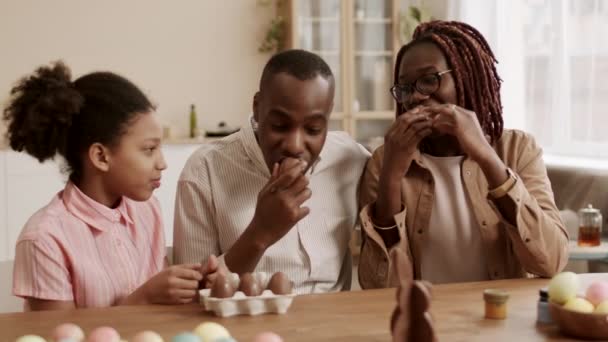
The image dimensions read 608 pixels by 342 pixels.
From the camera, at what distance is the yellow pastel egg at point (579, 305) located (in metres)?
1.39

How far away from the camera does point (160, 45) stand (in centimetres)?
579

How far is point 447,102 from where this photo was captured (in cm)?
217

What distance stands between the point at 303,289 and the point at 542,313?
74 cm

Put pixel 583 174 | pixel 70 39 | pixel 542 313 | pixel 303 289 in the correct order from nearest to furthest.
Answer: pixel 542 313 → pixel 303 289 → pixel 583 174 → pixel 70 39

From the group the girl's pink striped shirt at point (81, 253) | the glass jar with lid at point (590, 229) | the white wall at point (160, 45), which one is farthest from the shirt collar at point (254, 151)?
the white wall at point (160, 45)

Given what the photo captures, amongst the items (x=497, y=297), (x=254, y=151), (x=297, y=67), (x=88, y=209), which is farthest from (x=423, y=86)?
(x=88, y=209)

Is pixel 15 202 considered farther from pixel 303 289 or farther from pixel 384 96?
pixel 303 289

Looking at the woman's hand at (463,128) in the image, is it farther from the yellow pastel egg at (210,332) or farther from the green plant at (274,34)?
the green plant at (274,34)

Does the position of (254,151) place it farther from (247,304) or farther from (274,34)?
(274,34)

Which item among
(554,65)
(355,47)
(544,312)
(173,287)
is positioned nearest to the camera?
(544,312)

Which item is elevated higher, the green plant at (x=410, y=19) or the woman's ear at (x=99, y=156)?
the green plant at (x=410, y=19)

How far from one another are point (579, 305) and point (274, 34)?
4.75 meters

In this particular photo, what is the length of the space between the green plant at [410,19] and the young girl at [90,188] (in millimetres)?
4158

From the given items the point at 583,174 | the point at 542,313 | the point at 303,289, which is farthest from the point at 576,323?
the point at 583,174
